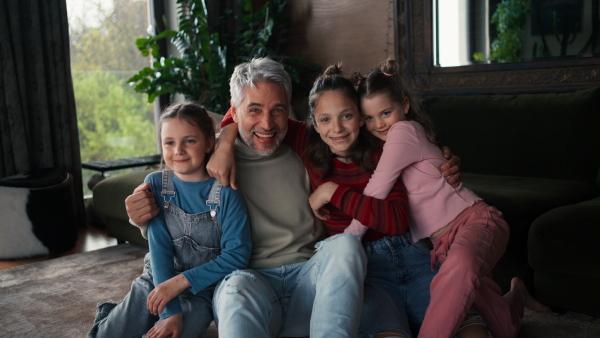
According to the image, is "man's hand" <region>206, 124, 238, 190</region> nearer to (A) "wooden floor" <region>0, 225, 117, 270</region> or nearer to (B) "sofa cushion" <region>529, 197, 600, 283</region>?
(B) "sofa cushion" <region>529, 197, 600, 283</region>

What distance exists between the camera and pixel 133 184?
338 centimetres

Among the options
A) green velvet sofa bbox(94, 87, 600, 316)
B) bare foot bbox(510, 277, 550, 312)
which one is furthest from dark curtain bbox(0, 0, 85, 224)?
bare foot bbox(510, 277, 550, 312)

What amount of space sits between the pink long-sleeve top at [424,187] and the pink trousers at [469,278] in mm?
Result: 38

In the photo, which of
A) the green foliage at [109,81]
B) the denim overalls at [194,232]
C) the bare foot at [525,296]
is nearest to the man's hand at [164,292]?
the denim overalls at [194,232]

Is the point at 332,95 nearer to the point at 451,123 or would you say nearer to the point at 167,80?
the point at 451,123

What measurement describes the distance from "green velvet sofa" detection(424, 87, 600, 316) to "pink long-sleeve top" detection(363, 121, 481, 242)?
495mm

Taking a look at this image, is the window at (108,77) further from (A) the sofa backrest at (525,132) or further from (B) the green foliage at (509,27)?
(B) the green foliage at (509,27)

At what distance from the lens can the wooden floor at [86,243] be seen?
3396 millimetres

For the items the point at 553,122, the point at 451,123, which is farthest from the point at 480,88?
the point at 553,122

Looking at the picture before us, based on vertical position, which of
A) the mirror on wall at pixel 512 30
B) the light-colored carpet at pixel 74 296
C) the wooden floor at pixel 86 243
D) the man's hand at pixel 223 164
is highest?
the mirror on wall at pixel 512 30

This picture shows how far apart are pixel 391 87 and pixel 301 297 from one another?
2.37ft

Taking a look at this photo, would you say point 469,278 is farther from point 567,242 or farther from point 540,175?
point 540,175

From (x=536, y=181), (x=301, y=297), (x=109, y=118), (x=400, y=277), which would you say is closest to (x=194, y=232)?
(x=301, y=297)

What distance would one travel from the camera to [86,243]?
3793 millimetres
